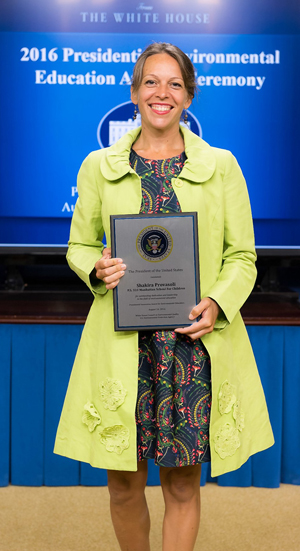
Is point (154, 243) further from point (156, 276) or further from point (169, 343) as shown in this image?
point (169, 343)

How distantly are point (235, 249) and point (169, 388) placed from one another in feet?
1.21

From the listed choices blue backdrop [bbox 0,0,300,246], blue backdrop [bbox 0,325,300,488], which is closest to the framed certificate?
blue backdrop [bbox 0,325,300,488]

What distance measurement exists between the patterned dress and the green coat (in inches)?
1.0

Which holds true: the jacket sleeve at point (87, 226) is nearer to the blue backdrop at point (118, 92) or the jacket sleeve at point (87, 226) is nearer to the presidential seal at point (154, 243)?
the presidential seal at point (154, 243)

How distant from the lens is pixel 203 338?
1.51 meters

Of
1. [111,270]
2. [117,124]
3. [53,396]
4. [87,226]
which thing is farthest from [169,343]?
[117,124]

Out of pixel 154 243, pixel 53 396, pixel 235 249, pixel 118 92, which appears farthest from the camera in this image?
pixel 118 92

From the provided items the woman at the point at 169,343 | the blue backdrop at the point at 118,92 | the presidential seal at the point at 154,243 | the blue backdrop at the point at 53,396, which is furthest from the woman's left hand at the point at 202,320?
the blue backdrop at the point at 118,92

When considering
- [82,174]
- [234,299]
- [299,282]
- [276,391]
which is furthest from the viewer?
[299,282]

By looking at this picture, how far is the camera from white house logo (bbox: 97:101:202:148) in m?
3.03

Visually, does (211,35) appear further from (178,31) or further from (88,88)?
(88,88)

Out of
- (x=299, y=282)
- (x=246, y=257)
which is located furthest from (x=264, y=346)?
(x=246, y=257)

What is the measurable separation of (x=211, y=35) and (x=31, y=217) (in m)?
1.16

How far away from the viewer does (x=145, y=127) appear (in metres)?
1.60
